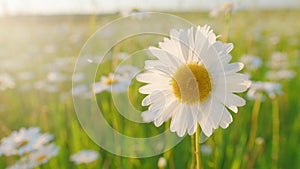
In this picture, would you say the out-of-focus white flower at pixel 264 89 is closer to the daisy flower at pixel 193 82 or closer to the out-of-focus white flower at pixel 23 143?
the out-of-focus white flower at pixel 23 143

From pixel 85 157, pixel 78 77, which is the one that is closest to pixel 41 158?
pixel 85 157

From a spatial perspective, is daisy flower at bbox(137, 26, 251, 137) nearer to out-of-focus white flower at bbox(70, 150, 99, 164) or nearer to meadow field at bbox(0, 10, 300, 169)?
meadow field at bbox(0, 10, 300, 169)

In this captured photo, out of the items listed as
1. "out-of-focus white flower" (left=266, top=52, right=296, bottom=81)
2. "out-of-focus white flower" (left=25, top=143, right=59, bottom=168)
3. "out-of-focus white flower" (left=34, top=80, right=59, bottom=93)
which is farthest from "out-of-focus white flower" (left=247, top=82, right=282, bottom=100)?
"out-of-focus white flower" (left=34, top=80, right=59, bottom=93)

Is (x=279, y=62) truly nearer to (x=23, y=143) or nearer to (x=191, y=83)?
(x=23, y=143)

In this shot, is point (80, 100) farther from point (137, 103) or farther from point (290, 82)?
point (290, 82)

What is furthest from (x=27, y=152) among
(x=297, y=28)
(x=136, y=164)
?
(x=297, y=28)
